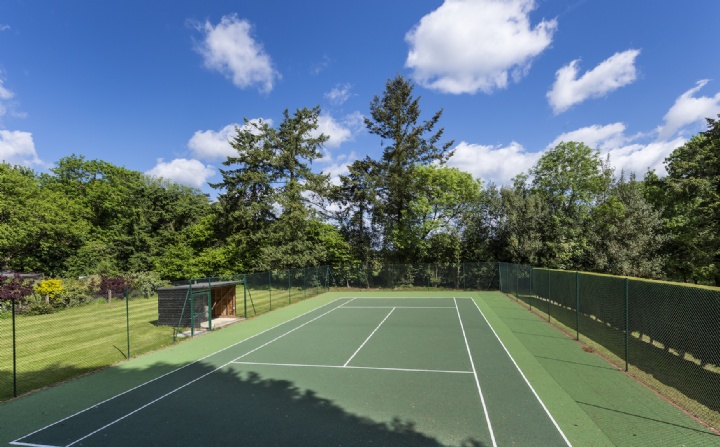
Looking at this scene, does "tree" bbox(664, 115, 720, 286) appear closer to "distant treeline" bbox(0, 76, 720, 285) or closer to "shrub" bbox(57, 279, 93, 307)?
"distant treeline" bbox(0, 76, 720, 285)

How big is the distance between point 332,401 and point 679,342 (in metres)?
7.51

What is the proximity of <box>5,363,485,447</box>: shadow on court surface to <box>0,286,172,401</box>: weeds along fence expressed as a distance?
1409mm

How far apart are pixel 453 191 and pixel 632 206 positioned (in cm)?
1289

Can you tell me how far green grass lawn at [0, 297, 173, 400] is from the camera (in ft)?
30.3

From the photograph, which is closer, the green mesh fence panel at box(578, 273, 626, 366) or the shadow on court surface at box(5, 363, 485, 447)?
the shadow on court surface at box(5, 363, 485, 447)

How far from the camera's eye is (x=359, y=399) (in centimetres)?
729

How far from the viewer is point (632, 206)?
22719mm

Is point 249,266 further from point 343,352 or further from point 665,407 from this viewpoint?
point 665,407

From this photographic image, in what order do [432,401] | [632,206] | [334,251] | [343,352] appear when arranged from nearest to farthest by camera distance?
[432,401] < [343,352] < [632,206] < [334,251]

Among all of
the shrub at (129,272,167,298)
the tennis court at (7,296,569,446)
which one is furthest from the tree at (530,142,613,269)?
the shrub at (129,272,167,298)

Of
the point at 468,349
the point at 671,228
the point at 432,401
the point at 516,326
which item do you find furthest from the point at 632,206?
the point at 432,401

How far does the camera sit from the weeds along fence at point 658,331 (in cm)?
631

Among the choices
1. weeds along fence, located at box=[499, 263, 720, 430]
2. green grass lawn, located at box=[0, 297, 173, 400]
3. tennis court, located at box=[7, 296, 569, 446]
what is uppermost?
weeds along fence, located at box=[499, 263, 720, 430]

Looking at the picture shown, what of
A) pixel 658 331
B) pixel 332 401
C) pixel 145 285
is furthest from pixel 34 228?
pixel 658 331
